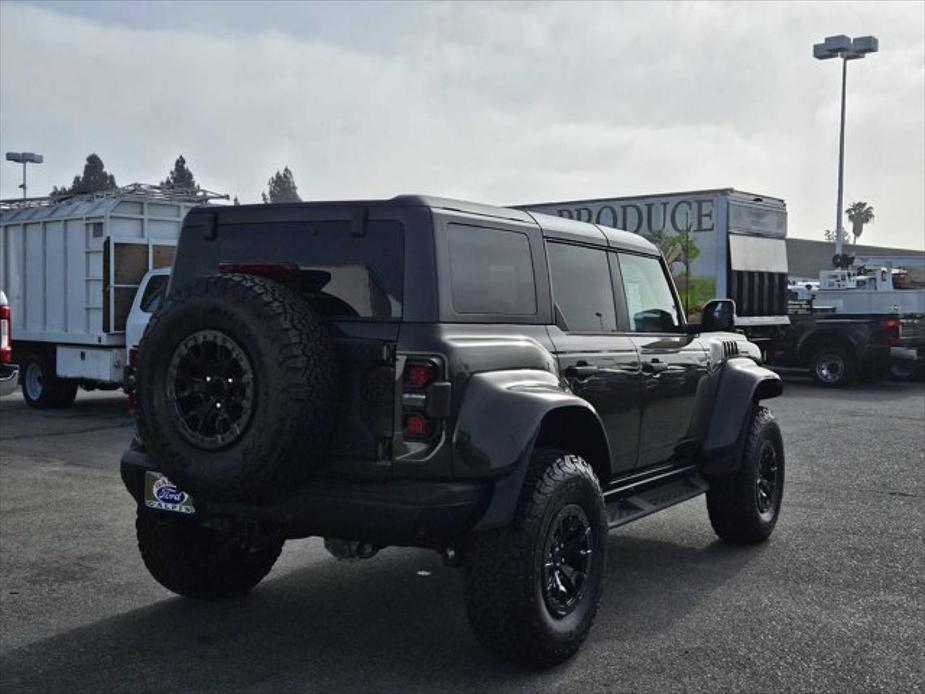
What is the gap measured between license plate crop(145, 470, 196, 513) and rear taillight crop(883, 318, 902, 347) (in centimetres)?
1616

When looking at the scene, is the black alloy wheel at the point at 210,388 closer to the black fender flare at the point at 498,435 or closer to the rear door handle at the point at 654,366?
the black fender flare at the point at 498,435

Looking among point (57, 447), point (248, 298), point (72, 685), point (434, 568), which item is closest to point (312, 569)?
point (434, 568)

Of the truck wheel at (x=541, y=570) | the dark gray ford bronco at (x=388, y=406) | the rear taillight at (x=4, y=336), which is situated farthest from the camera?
the rear taillight at (x=4, y=336)

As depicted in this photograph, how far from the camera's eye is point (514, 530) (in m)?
4.30

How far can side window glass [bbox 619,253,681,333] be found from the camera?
6027 millimetres

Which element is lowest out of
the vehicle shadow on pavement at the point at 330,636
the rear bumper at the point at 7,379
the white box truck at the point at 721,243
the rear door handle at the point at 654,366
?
the vehicle shadow on pavement at the point at 330,636

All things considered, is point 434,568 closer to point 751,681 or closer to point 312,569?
point 312,569

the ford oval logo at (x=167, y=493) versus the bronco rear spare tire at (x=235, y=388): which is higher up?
the bronco rear spare tire at (x=235, y=388)

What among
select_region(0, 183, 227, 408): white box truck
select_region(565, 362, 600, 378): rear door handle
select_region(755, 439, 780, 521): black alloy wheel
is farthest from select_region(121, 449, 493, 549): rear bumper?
select_region(0, 183, 227, 408): white box truck

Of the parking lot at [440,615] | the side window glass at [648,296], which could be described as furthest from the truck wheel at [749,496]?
the side window glass at [648,296]

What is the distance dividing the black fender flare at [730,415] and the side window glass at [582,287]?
123cm

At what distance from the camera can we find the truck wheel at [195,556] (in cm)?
514

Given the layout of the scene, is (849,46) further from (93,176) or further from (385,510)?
(93,176)

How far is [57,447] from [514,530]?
25.5 feet
